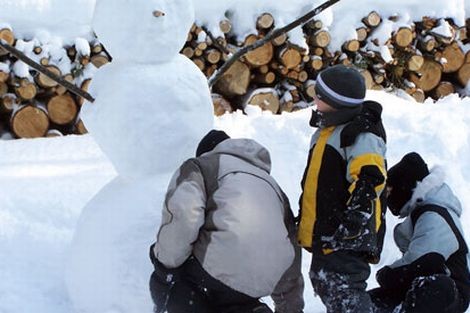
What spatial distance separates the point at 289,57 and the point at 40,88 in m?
1.93

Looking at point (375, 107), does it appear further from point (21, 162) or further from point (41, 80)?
point (41, 80)

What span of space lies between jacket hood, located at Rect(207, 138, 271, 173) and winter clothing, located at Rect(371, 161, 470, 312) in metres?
0.59

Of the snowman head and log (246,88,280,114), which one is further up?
the snowman head

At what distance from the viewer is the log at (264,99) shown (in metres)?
5.30

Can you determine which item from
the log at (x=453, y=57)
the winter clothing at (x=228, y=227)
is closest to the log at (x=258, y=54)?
Result: the log at (x=453, y=57)

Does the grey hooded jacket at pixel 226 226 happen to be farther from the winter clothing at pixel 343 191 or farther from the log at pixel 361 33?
the log at pixel 361 33

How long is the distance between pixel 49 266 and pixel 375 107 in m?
1.47

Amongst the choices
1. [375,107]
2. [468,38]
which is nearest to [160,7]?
[375,107]

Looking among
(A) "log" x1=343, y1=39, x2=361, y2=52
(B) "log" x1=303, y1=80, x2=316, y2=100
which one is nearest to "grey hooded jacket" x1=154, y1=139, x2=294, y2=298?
(B) "log" x1=303, y1=80, x2=316, y2=100

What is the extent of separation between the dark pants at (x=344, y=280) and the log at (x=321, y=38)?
135 inches

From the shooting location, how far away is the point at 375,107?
213 cm

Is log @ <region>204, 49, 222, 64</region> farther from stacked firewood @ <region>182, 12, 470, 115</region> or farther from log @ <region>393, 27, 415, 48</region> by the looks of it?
log @ <region>393, 27, 415, 48</region>

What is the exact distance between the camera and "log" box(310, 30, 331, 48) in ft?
17.4

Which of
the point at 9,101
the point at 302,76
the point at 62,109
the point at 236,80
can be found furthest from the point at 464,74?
the point at 9,101
